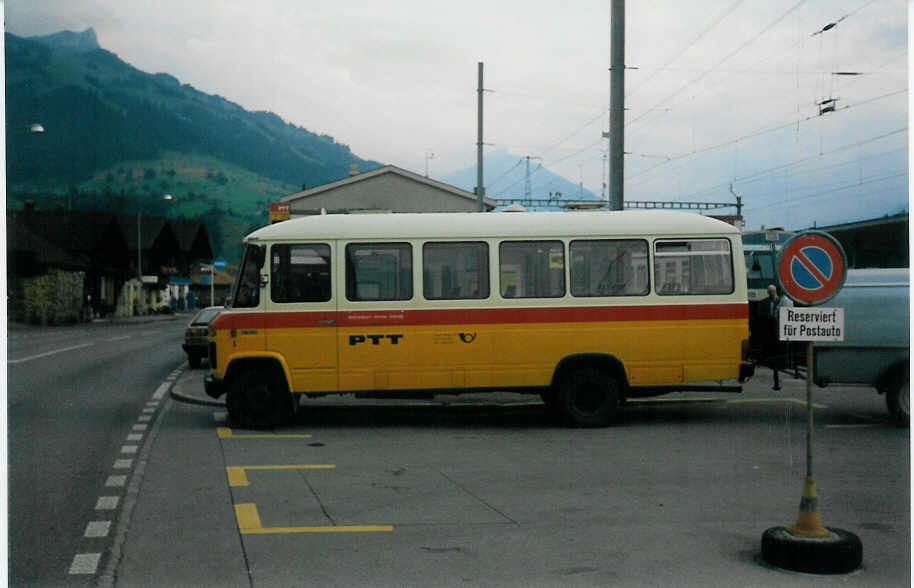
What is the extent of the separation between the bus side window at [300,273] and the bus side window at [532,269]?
2.45 m

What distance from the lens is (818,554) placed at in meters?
6.55

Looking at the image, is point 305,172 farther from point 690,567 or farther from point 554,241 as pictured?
point 690,567

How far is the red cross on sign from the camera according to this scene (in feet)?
23.8

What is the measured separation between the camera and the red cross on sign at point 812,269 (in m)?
7.26

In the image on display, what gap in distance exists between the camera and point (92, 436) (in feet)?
42.2

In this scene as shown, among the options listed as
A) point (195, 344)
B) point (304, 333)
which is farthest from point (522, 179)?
point (304, 333)

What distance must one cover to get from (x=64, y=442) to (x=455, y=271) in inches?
216

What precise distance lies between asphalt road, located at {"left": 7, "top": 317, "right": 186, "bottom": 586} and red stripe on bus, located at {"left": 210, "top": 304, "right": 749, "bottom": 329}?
92.2 inches

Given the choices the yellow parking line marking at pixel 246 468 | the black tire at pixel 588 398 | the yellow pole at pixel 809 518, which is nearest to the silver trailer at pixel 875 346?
the black tire at pixel 588 398

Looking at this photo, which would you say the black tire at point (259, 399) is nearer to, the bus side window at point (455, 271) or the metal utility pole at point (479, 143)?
→ the bus side window at point (455, 271)

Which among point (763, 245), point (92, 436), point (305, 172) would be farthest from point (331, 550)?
point (305, 172)

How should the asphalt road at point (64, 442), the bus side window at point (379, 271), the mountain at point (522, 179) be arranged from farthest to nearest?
the mountain at point (522, 179)
the bus side window at point (379, 271)
the asphalt road at point (64, 442)

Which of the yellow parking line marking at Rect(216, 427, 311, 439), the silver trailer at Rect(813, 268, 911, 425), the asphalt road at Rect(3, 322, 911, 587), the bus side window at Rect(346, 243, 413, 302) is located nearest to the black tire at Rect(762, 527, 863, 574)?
the asphalt road at Rect(3, 322, 911, 587)

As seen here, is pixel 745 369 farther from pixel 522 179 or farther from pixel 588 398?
pixel 522 179
